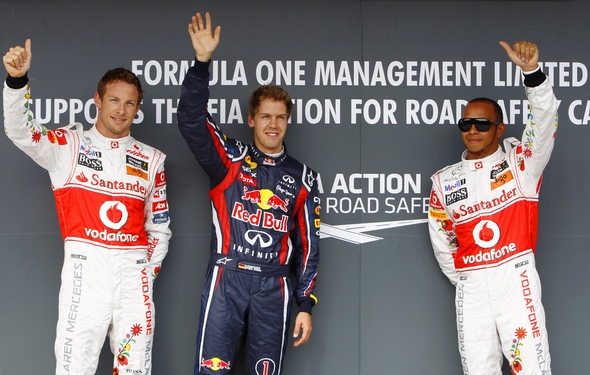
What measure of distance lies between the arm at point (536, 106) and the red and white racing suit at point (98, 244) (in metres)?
1.77

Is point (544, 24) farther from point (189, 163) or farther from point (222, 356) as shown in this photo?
point (222, 356)

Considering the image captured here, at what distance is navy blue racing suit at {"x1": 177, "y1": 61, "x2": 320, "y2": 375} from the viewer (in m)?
3.05

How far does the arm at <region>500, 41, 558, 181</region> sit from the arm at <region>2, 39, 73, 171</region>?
6.75ft

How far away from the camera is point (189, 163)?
3.61 m

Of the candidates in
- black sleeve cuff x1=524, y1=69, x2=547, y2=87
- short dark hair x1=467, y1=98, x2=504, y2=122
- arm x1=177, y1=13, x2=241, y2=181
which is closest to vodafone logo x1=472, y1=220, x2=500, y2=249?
short dark hair x1=467, y1=98, x2=504, y2=122

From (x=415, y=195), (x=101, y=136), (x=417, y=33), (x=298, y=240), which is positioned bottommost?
(x=298, y=240)

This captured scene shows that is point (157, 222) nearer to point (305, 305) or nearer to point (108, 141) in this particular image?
point (108, 141)

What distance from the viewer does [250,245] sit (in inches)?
124

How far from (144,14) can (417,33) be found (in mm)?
1499

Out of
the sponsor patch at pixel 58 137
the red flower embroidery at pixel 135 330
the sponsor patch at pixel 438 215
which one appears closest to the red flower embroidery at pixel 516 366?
→ the sponsor patch at pixel 438 215

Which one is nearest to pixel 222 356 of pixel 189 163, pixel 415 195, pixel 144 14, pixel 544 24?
pixel 189 163

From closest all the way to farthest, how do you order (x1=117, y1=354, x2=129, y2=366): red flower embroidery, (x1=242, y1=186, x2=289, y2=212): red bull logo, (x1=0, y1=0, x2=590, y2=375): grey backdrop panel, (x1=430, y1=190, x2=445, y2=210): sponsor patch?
(x1=117, y1=354, x2=129, y2=366): red flower embroidery → (x1=242, y1=186, x2=289, y2=212): red bull logo → (x1=430, y1=190, x2=445, y2=210): sponsor patch → (x1=0, y1=0, x2=590, y2=375): grey backdrop panel

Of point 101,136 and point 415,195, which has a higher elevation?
point 101,136

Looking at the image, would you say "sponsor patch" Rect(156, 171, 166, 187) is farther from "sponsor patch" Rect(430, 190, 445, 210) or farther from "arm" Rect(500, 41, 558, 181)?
"arm" Rect(500, 41, 558, 181)
